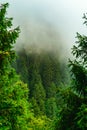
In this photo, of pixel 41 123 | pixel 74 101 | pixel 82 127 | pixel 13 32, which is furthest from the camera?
pixel 41 123

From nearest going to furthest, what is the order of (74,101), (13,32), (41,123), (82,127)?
(82,127)
(74,101)
(13,32)
(41,123)

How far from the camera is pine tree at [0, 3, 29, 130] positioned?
58.1 feet

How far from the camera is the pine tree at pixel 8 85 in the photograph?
1770 centimetres

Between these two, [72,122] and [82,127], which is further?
[72,122]

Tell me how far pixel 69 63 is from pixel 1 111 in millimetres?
4124

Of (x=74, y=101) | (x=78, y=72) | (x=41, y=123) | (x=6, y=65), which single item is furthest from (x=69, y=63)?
(x=41, y=123)

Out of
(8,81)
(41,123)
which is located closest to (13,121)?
(8,81)

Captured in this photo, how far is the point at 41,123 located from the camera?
63.3 meters

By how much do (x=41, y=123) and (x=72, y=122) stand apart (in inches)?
1833

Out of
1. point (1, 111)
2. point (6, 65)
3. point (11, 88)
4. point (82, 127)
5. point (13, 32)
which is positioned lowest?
point (82, 127)

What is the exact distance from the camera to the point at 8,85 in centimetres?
1805

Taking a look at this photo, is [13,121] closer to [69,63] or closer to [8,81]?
[8,81]

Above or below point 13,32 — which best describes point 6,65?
below

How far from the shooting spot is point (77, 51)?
1839cm
